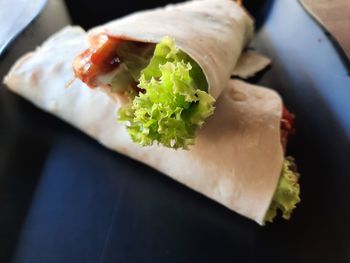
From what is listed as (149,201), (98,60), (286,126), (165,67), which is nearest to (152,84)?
(165,67)

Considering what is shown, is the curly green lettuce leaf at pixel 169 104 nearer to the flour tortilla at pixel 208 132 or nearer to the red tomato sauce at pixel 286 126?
the flour tortilla at pixel 208 132

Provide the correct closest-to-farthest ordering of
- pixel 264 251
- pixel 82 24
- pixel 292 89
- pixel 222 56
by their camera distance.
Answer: pixel 264 251 < pixel 222 56 < pixel 292 89 < pixel 82 24

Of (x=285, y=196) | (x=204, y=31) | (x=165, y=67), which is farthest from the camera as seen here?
(x=204, y=31)

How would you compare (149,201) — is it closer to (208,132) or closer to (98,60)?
(208,132)

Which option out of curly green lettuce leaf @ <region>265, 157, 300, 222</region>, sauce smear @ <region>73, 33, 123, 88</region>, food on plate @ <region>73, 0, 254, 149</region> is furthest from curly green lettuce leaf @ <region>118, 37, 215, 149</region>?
curly green lettuce leaf @ <region>265, 157, 300, 222</region>

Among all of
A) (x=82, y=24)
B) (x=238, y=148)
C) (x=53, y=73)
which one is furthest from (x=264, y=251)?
(x=82, y=24)

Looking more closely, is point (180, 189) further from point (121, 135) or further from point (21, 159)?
point (21, 159)
